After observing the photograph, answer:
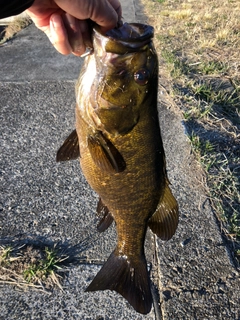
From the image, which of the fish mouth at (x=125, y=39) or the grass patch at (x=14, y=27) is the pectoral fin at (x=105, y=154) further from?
the grass patch at (x=14, y=27)

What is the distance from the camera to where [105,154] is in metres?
1.68

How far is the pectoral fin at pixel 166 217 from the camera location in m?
1.90

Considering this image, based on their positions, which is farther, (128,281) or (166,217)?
(128,281)

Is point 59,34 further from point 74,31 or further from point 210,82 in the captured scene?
point 210,82

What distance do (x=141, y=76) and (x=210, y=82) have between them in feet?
12.6

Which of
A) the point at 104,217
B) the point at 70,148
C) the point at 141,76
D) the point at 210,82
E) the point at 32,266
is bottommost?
the point at 210,82

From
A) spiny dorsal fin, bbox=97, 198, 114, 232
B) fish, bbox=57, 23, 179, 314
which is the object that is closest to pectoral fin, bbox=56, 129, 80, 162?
fish, bbox=57, 23, 179, 314

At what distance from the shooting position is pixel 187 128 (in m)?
4.05

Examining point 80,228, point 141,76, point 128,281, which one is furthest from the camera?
point 80,228

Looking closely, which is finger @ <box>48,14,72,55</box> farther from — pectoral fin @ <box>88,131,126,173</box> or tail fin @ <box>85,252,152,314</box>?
tail fin @ <box>85,252,152,314</box>

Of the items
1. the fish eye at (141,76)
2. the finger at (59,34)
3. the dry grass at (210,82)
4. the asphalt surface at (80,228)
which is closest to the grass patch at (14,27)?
the dry grass at (210,82)

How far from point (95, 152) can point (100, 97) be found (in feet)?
0.79

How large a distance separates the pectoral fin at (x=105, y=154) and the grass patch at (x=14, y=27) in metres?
5.51

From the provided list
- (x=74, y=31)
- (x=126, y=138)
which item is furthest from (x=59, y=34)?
(x=126, y=138)
